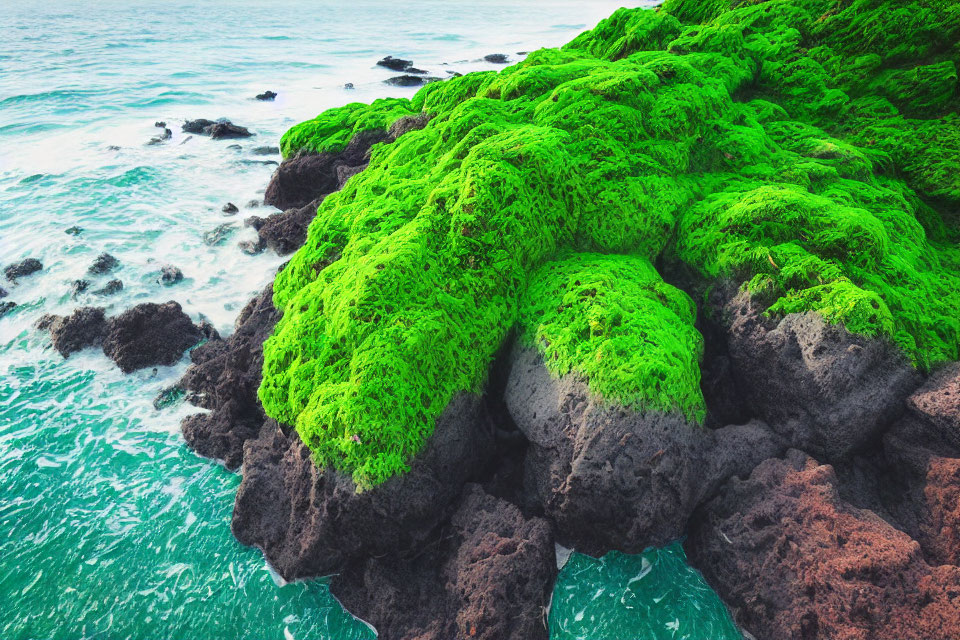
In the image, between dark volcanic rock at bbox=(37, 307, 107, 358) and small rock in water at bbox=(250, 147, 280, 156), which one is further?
small rock in water at bbox=(250, 147, 280, 156)

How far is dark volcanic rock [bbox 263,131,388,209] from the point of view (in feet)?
37.5

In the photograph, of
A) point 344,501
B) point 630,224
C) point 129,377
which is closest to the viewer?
point 344,501

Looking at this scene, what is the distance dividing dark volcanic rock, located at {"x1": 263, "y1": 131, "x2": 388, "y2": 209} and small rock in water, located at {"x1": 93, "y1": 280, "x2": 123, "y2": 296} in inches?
154

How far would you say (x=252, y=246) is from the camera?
11.9m

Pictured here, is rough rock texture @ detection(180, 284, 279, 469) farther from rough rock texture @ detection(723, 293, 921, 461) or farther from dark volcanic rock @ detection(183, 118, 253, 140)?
dark volcanic rock @ detection(183, 118, 253, 140)

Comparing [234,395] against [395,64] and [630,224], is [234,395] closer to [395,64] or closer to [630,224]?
[630,224]

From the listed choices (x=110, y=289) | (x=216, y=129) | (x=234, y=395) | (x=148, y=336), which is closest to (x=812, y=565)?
(x=234, y=395)

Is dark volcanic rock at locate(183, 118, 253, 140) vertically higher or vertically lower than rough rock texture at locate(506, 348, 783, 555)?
lower

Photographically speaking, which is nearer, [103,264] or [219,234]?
[103,264]

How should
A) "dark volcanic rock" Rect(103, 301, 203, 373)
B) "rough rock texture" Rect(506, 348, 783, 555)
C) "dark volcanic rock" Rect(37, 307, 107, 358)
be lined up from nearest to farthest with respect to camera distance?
"rough rock texture" Rect(506, 348, 783, 555), "dark volcanic rock" Rect(103, 301, 203, 373), "dark volcanic rock" Rect(37, 307, 107, 358)

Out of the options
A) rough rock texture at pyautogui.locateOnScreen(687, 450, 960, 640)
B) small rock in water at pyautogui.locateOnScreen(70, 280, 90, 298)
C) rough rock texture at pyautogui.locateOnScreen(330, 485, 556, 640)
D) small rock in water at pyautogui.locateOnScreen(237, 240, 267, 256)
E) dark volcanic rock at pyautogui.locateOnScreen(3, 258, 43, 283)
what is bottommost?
dark volcanic rock at pyautogui.locateOnScreen(3, 258, 43, 283)

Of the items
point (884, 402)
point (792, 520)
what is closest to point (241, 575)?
point (792, 520)

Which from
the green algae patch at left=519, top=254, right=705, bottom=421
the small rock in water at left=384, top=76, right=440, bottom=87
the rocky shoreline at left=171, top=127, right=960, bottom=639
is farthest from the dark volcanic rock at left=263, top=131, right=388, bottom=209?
the small rock in water at left=384, top=76, right=440, bottom=87

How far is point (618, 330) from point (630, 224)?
1906mm
